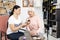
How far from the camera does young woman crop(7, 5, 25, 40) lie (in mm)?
1859

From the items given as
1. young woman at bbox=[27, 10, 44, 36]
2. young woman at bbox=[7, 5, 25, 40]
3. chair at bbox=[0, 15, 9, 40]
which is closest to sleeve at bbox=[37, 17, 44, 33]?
young woman at bbox=[27, 10, 44, 36]

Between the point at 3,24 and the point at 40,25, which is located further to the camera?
the point at 40,25

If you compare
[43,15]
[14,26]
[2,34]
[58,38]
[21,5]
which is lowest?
[58,38]

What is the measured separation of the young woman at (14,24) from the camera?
1859 mm

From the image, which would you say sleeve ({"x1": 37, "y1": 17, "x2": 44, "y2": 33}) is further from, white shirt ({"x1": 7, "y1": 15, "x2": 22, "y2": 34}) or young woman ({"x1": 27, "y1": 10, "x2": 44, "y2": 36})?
white shirt ({"x1": 7, "y1": 15, "x2": 22, "y2": 34})

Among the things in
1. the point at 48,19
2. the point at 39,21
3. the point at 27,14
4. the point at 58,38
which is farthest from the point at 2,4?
the point at 58,38

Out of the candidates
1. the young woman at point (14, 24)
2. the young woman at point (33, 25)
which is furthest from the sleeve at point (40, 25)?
the young woman at point (14, 24)

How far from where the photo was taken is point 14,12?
6.13 feet

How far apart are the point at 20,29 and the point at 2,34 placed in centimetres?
30

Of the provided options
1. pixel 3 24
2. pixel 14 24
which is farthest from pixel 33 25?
pixel 3 24

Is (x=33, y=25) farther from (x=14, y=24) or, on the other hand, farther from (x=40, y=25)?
(x=14, y=24)

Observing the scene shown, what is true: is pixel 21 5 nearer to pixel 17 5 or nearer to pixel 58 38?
pixel 17 5

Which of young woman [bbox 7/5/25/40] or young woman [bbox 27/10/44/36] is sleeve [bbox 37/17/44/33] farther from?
young woman [bbox 7/5/25/40]

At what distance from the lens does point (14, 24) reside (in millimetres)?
1869
